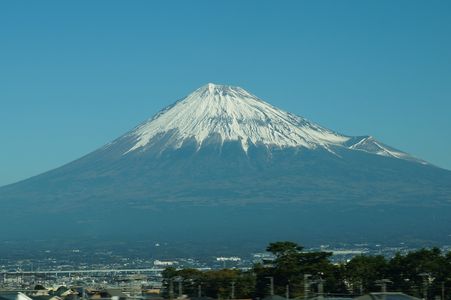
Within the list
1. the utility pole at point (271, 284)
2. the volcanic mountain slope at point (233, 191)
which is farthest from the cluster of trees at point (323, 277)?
the volcanic mountain slope at point (233, 191)

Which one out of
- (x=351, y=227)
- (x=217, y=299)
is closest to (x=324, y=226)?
(x=351, y=227)

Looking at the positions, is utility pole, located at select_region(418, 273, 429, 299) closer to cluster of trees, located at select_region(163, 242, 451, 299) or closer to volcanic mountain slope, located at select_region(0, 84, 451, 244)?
cluster of trees, located at select_region(163, 242, 451, 299)

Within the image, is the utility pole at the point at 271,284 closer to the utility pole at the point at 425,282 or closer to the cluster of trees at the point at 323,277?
the cluster of trees at the point at 323,277

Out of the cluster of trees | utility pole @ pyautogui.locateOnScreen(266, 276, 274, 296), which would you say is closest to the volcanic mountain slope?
the cluster of trees

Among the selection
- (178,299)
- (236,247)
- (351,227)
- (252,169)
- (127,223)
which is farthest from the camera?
(252,169)

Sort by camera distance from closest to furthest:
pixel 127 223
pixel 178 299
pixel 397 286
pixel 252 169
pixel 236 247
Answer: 1. pixel 178 299
2. pixel 397 286
3. pixel 236 247
4. pixel 127 223
5. pixel 252 169

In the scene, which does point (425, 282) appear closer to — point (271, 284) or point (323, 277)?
point (323, 277)

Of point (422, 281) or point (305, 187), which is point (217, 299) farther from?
point (305, 187)
